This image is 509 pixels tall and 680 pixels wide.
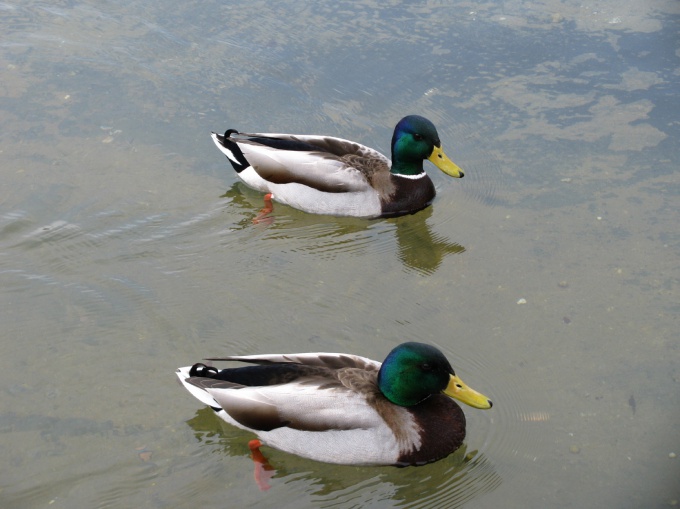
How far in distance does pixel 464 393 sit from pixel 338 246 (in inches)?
92.5

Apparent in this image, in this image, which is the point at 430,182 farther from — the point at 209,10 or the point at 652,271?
the point at 209,10

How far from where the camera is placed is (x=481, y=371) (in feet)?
19.8

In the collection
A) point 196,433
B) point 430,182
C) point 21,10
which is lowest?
point 196,433

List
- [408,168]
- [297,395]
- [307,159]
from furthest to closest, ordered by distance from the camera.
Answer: [408,168] < [307,159] < [297,395]

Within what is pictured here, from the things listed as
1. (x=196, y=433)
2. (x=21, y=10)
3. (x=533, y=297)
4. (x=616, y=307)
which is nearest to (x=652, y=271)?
(x=616, y=307)

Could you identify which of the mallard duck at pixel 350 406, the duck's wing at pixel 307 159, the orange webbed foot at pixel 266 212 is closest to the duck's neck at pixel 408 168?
the duck's wing at pixel 307 159

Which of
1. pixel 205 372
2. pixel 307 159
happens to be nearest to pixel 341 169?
pixel 307 159

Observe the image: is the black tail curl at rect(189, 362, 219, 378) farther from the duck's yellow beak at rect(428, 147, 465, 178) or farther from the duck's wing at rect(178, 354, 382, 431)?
the duck's yellow beak at rect(428, 147, 465, 178)

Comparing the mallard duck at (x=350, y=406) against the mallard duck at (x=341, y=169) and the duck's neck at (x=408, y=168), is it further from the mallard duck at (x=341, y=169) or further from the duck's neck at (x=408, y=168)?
the duck's neck at (x=408, y=168)

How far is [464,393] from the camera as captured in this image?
5.40 metres

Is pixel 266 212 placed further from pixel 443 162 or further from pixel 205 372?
pixel 205 372

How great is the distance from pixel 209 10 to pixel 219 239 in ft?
12.5

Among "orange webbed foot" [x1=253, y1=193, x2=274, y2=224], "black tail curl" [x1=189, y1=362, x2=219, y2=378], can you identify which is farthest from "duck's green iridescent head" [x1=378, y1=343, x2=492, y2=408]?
"orange webbed foot" [x1=253, y1=193, x2=274, y2=224]

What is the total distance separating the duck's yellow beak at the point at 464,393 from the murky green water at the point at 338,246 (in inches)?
13.1
